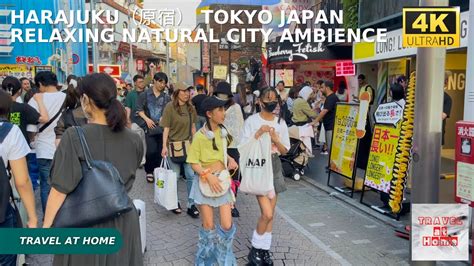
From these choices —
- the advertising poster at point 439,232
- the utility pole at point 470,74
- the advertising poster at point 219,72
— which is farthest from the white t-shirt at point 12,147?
the advertising poster at point 219,72

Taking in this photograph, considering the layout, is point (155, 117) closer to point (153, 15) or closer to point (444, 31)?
point (444, 31)

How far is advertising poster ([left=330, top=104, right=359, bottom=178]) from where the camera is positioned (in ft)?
22.3

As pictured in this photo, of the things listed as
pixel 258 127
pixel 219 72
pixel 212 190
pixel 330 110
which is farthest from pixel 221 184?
pixel 219 72

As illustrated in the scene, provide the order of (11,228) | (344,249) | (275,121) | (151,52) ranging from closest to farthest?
(11,228)
(275,121)
(344,249)
(151,52)

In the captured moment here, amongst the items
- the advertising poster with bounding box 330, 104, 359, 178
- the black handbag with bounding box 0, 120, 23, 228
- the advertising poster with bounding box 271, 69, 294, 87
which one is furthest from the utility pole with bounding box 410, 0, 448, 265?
the advertising poster with bounding box 271, 69, 294, 87

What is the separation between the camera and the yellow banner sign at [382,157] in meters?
5.62

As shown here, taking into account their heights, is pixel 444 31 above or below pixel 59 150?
above

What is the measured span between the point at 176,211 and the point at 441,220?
349 cm

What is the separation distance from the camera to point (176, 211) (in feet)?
19.4

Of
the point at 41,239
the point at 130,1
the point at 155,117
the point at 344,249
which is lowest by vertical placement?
the point at 344,249

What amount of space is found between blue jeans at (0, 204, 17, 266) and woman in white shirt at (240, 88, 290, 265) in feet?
6.84

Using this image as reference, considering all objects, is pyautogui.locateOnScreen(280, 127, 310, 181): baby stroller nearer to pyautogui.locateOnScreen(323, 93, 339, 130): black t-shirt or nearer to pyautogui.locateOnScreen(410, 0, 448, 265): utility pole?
pyautogui.locateOnScreen(323, 93, 339, 130): black t-shirt

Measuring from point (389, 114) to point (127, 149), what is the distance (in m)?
4.29

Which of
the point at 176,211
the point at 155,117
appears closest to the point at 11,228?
the point at 176,211
